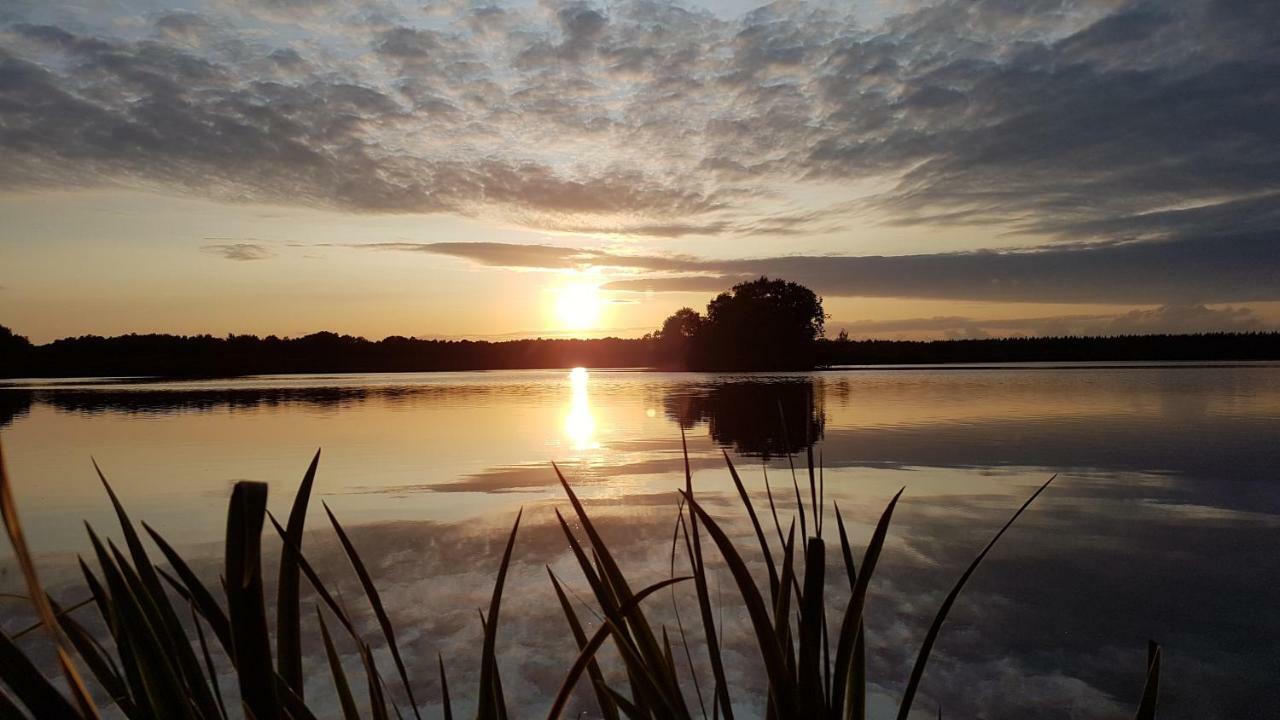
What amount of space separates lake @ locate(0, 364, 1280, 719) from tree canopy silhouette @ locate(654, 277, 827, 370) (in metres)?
52.1

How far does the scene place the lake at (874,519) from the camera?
4281 millimetres

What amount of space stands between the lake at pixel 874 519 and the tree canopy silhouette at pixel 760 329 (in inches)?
2050

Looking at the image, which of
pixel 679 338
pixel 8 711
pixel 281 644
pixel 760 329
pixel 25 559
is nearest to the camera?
pixel 25 559

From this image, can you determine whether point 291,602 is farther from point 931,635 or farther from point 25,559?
point 931,635

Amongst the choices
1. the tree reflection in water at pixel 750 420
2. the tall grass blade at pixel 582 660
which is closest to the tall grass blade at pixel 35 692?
the tall grass blade at pixel 582 660

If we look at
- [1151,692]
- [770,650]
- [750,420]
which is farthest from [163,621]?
[750,420]

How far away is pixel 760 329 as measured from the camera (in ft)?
230

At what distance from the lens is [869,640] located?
15.1 ft

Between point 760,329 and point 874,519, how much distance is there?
63423 mm

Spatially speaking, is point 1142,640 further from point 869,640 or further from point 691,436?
point 691,436

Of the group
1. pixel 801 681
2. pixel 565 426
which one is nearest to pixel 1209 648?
pixel 801 681

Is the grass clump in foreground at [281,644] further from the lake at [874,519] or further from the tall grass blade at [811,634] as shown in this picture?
the lake at [874,519]

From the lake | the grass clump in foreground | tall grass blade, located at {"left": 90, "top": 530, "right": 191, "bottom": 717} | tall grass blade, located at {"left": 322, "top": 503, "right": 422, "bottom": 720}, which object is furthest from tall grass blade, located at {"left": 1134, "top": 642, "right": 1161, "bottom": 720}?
tall grass blade, located at {"left": 90, "top": 530, "right": 191, "bottom": 717}

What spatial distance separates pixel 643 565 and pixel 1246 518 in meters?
6.18
